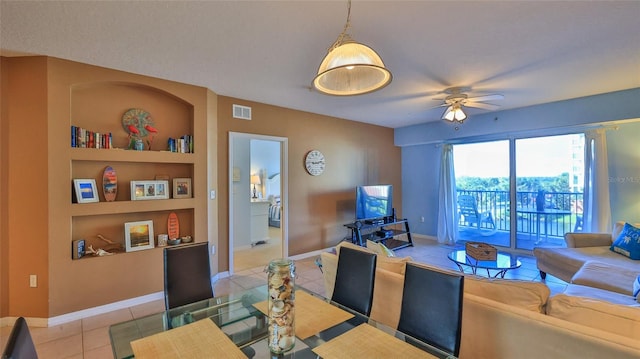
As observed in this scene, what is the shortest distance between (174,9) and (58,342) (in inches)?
114

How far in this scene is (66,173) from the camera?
2.70 meters

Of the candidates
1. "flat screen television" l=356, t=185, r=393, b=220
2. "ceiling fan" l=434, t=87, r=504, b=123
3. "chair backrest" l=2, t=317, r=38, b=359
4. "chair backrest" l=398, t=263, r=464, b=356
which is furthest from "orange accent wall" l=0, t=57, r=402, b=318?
"ceiling fan" l=434, t=87, r=504, b=123

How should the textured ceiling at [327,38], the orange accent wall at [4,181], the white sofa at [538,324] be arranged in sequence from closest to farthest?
the white sofa at [538,324] < the textured ceiling at [327,38] < the orange accent wall at [4,181]

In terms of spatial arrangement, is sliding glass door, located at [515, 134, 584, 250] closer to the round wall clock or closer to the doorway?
the round wall clock

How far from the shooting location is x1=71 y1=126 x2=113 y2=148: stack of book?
2.78 metres

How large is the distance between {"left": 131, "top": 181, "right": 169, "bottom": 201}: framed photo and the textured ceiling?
4.07 ft

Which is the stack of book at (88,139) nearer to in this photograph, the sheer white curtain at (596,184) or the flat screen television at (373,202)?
the flat screen television at (373,202)

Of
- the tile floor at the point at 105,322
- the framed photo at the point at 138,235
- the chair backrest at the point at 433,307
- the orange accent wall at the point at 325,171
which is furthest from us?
the orange accent wall at the point at 325,171

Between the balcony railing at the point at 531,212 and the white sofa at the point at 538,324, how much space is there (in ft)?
14.0

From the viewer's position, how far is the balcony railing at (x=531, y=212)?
15.3 feet

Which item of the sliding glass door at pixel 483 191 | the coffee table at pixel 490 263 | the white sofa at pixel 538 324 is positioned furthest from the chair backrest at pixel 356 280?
the sliding glass door at pixel 483 191

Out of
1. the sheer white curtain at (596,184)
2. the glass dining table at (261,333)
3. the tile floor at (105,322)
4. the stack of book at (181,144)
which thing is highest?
the stack of book at (181,144)

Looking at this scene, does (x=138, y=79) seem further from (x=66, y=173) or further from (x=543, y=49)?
(x=543, y=49)

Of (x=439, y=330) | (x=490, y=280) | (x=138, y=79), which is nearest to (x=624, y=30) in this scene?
(x=490, y=280)
